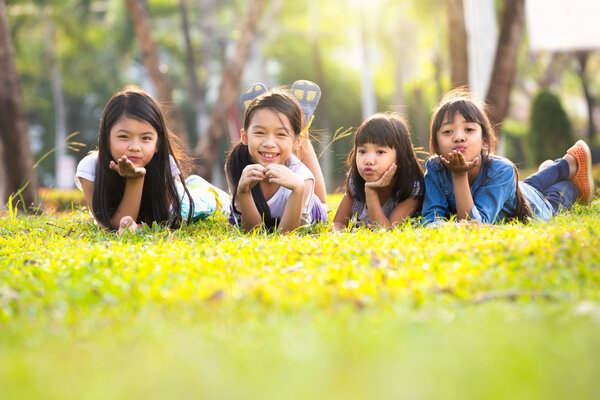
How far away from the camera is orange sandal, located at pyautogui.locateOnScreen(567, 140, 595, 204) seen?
560 cm

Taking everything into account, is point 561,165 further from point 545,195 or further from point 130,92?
point 130,92

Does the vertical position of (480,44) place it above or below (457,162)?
above

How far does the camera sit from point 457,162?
4246 millimetres

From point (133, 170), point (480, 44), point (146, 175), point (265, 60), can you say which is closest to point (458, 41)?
point (480, 44)

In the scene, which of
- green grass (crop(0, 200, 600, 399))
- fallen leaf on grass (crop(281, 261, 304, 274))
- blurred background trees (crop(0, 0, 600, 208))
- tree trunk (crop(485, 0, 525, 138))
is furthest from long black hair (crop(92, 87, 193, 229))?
blurred background trees (crop(0, 0, 600, 208))

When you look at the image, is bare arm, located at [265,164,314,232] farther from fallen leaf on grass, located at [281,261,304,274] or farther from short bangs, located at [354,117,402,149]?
fallen leaf on grass, located at [281,261,304,274]

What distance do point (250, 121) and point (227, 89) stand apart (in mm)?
8429

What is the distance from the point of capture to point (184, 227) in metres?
4.87

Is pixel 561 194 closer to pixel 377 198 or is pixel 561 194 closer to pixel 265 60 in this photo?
pixel 377 198

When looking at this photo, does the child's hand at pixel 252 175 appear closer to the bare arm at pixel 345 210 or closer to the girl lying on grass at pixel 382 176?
the girl lying on grass at pixel 382 176

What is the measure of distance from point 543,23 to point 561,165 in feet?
29.1

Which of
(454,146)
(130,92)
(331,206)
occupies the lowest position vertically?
(331,206)

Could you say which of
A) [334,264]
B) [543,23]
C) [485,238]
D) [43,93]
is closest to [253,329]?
[334,264]

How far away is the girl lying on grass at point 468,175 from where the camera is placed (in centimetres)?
444
